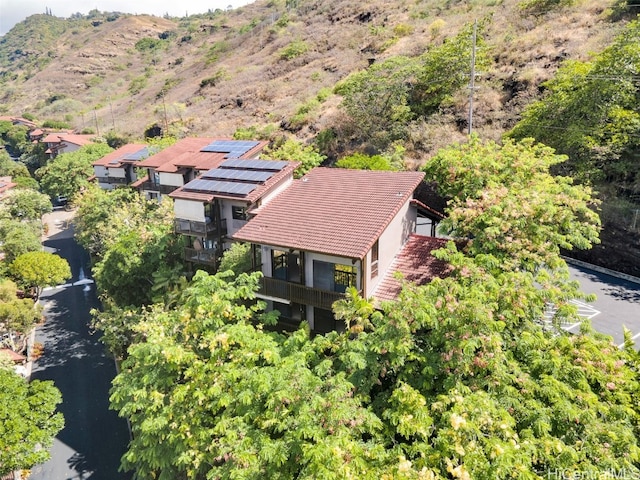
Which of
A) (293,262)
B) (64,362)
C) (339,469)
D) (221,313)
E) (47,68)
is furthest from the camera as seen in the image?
(47,68)

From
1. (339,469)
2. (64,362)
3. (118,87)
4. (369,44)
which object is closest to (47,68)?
(118,87)

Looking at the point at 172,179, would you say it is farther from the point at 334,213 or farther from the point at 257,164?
the point at 334,213

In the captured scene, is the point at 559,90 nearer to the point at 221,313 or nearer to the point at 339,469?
the point at 221,313

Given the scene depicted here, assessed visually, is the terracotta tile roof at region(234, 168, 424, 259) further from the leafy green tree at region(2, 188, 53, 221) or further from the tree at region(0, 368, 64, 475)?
the leafy green tree at region(2, 188, 53, 221)

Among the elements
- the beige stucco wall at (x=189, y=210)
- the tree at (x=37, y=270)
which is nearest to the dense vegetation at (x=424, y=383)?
the beige stucco wall at (x=189, y=210)

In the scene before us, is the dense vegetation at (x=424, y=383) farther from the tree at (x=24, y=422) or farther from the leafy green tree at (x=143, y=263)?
the leafy green tree at (x=143, y=263)

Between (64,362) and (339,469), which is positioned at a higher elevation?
(339,469)
